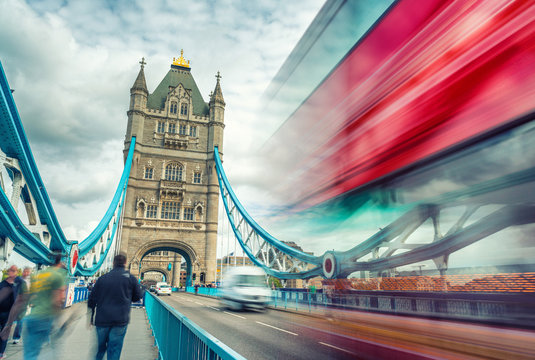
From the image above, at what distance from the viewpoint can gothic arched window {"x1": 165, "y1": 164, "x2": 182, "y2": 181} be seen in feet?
132

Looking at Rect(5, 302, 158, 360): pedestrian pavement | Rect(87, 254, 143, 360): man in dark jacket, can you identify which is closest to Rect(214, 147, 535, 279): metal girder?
Rect(87, 254, 143, 360): man in dark jacket

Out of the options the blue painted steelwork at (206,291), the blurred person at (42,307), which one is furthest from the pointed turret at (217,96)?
the blurred person at (42,307)

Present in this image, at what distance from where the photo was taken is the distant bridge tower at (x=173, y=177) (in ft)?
125

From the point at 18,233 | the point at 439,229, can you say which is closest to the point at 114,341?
the point at 439,229

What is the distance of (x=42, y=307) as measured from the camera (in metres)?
4.21

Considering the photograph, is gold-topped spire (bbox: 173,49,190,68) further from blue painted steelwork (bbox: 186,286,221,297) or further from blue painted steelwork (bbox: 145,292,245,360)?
blue painted steelwork (bbox: 145,292,245,360)

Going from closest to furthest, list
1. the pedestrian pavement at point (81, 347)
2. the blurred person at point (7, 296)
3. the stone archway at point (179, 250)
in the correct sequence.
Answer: the blurred person at point (7, 296) → the pedestrian pavement at point (81, 347) → the stone archway at point (179, 250)

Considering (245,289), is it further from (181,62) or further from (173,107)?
(181,62)

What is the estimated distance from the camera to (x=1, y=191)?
8.79 meters

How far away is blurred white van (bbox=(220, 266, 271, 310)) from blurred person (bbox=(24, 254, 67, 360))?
10302mm

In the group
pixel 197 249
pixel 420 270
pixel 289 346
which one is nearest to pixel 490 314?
pixel 420 270

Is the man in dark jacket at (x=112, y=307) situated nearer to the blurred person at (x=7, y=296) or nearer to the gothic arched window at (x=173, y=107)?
the blurred person at (x=7, y=296)

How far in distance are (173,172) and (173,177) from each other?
60 centimetres

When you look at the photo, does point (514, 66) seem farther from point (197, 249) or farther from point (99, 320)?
point (197, 249)
